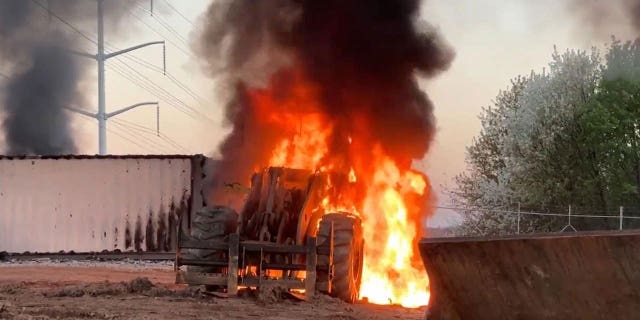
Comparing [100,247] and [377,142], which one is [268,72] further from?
[100,247]

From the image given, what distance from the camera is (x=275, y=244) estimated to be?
11.8 meters

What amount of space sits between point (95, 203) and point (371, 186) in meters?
9.41

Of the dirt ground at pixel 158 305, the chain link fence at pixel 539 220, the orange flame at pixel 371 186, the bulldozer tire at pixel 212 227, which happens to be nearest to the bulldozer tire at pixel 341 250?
the dirt ground at pixel 158 305

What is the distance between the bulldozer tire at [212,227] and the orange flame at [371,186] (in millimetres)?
1684

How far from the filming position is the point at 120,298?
11.7 metres

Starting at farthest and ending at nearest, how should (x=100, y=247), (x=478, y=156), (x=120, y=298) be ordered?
(x=478, y=156) < (x=100, y=247) < (x=120, y=298)

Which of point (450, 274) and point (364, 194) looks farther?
point (364, 194)

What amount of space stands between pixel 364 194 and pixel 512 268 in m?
7.67

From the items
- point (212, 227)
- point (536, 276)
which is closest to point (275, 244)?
point (212, 227)

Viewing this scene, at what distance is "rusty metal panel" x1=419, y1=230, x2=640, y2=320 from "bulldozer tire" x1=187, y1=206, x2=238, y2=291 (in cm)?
516

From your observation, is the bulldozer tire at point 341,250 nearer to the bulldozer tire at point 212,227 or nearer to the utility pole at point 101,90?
the bulldozer tire at point 212,227

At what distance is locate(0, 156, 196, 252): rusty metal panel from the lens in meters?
21.5

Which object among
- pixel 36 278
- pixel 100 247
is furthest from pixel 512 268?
pixel 100 247

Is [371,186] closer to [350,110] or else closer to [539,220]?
[350,110]
